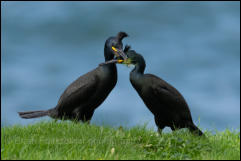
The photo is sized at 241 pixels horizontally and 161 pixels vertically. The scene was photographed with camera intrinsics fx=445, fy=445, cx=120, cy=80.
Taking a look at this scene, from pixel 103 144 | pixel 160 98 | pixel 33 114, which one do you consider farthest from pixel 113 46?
pixel 103 144

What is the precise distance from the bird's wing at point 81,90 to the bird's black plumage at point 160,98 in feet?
2.93

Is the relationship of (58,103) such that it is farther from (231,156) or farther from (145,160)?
(231,156)

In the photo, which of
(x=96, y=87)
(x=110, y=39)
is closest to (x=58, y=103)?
(x=96, y=87)

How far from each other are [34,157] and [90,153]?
0.87 metres

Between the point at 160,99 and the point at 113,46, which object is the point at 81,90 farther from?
the point at 160,99

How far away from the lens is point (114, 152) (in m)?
6.52

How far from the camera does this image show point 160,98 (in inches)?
312

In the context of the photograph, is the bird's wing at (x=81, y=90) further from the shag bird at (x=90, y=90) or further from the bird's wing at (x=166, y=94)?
the bird's wing at (x=166, y=94)

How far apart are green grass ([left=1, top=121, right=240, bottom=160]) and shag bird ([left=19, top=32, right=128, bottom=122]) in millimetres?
496

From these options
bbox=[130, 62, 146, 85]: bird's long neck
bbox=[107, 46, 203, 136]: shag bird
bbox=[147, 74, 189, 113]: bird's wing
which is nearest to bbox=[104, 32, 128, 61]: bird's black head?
bbox=[107, 46, 203, 136]: shag bird

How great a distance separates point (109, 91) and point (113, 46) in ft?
2.87

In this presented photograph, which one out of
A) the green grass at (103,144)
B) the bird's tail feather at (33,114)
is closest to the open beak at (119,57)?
the green grass at (103,144)

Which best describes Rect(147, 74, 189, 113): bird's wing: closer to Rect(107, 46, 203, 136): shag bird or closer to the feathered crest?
Rect(107, 46, 203, 136): shag bird

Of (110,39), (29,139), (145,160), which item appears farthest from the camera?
(110,39)
